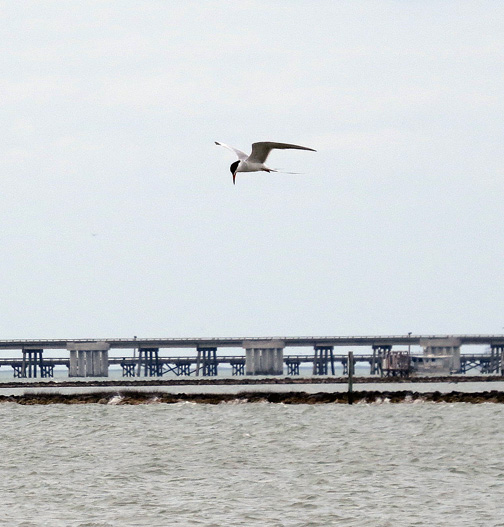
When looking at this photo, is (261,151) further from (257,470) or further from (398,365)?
(398,365)

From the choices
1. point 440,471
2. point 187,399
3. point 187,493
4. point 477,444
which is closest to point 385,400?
point 187,399

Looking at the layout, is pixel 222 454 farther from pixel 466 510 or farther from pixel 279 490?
pixel 466 510

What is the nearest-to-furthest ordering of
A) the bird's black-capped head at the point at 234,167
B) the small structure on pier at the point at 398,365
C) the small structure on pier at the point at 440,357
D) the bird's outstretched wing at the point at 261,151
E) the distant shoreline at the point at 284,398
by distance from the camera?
the bird's outstretched wing at the point at 261,151
the bird's black-capped head at the point at 234,167
the distant shoreline at the point at 284,398
the small structure on pier at the point at 398,365
the small structure on pier at the point at 440,357

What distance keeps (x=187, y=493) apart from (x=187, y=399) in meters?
48.7

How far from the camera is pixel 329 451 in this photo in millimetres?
41250

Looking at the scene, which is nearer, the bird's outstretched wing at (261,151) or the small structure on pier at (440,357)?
the bird's outstretched wing at (261,151)

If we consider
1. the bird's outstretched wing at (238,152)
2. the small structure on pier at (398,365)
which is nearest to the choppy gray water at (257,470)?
the bird's outstretched wing at (238,152)

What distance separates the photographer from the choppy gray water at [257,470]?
2744 centimetres

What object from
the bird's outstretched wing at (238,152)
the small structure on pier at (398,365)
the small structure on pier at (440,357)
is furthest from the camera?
the small structure on pier at (440,357)

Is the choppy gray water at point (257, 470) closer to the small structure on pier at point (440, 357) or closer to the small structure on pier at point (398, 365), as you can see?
the small structure on pier at point (398, 365)

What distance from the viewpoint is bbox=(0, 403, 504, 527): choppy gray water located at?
1080 inches

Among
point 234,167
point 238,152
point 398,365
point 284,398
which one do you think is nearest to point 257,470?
point 238,152

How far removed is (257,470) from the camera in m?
36.2

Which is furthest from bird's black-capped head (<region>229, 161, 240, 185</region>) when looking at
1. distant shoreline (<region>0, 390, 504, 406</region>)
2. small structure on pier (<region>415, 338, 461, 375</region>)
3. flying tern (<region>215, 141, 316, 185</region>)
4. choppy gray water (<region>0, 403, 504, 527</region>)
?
small structure on pier (<region>415, 338, 461, 375</region>)
